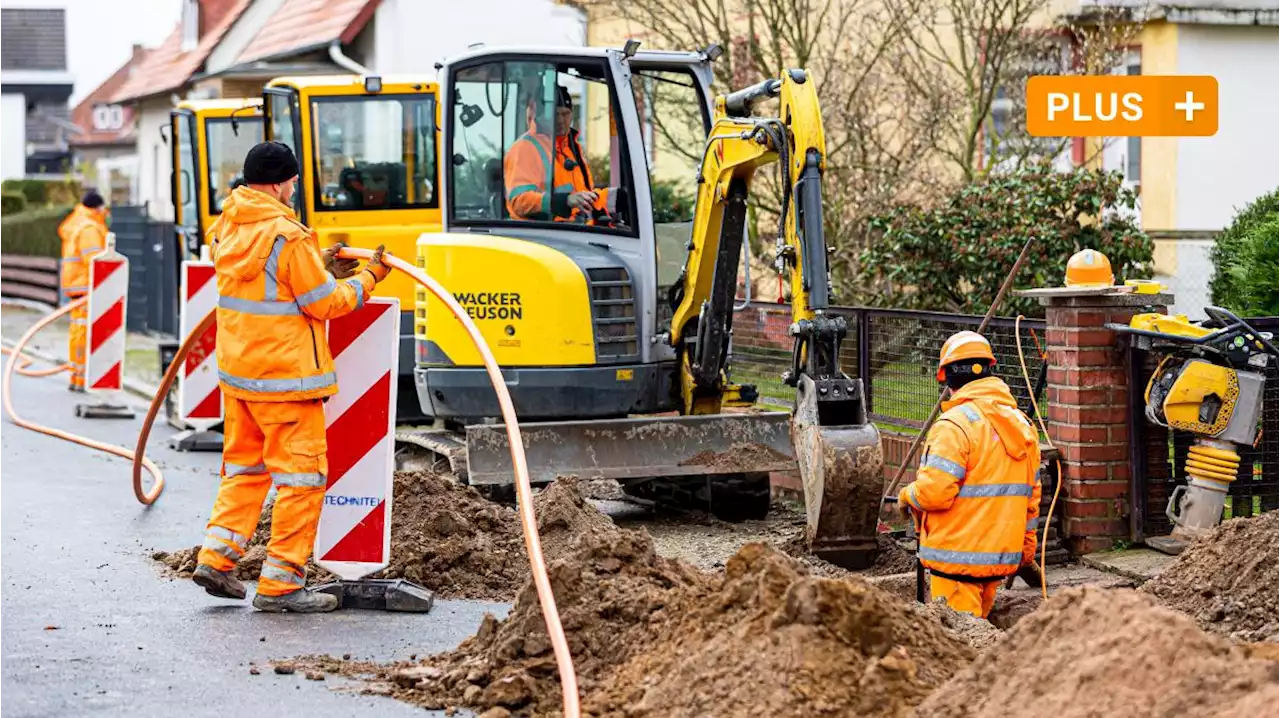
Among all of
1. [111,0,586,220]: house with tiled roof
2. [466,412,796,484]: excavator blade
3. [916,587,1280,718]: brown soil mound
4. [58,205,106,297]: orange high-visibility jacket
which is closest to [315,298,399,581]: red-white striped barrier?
[466,412,796,484]: excavator blade

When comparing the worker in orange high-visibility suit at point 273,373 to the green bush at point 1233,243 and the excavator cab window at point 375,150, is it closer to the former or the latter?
the excavator cab window at point 375,150

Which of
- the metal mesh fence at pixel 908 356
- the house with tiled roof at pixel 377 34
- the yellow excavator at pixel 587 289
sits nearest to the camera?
the metal mesh fence at pixel 908 356

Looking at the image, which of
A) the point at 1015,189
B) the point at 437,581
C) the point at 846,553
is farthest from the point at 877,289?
the point at 437,581

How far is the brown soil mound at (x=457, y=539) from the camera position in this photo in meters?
9.02

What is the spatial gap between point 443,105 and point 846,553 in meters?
4.08

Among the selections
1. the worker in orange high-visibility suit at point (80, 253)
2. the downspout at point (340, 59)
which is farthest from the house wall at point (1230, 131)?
the downspout at point (340, 59)

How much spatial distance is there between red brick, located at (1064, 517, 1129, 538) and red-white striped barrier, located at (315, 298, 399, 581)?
3.55 metres

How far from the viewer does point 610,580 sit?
23.9 feet

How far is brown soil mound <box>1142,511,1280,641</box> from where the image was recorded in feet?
24.8

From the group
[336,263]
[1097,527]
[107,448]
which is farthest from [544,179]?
[107,448]

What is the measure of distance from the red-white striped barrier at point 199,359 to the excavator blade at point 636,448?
453 cm

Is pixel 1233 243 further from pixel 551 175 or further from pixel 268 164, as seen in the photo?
pixel 268 164

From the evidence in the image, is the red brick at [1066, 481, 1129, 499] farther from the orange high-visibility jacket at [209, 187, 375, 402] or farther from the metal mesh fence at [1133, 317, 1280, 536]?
the orange high-visibility jacket at [209, 187, 375, 402]

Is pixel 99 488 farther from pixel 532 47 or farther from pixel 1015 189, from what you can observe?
pixel 1015 189
